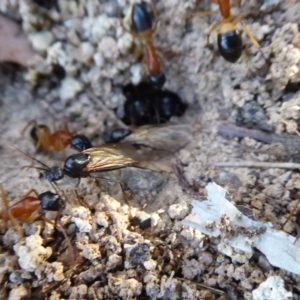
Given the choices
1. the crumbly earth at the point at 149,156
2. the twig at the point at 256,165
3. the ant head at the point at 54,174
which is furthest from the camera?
the ant head at the point at 54,174

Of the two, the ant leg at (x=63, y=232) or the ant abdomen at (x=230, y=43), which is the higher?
the ant abdomen at (x=230, y=43)

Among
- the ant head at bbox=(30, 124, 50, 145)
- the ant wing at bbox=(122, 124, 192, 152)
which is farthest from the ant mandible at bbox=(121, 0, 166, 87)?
the ant head at bbox=(30, 124, 50, 145)

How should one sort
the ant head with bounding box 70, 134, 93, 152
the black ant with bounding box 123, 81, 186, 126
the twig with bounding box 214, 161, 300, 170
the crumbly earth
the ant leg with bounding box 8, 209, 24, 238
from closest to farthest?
the crumbly earth → the ant leg with bounding box 8, 209, 24, 238 → the twig with bounding box 214, 161, 300, 170 → the ant head with bounding box 70, 134, 93, 152 → the black ant with bounding box 123, 81, 186, 126

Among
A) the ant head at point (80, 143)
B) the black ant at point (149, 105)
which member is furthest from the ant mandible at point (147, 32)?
the ant head at point (80, 143)

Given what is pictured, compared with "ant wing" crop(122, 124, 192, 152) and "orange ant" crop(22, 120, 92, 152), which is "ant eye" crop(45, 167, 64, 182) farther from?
"ant wing" crop(122, 124, 192, 152)

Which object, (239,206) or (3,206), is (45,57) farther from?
(239,206)

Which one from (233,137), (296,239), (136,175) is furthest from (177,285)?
(233,137)

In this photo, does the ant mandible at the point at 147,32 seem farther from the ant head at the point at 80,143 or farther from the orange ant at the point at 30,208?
the orange ant at the point at 30,208
